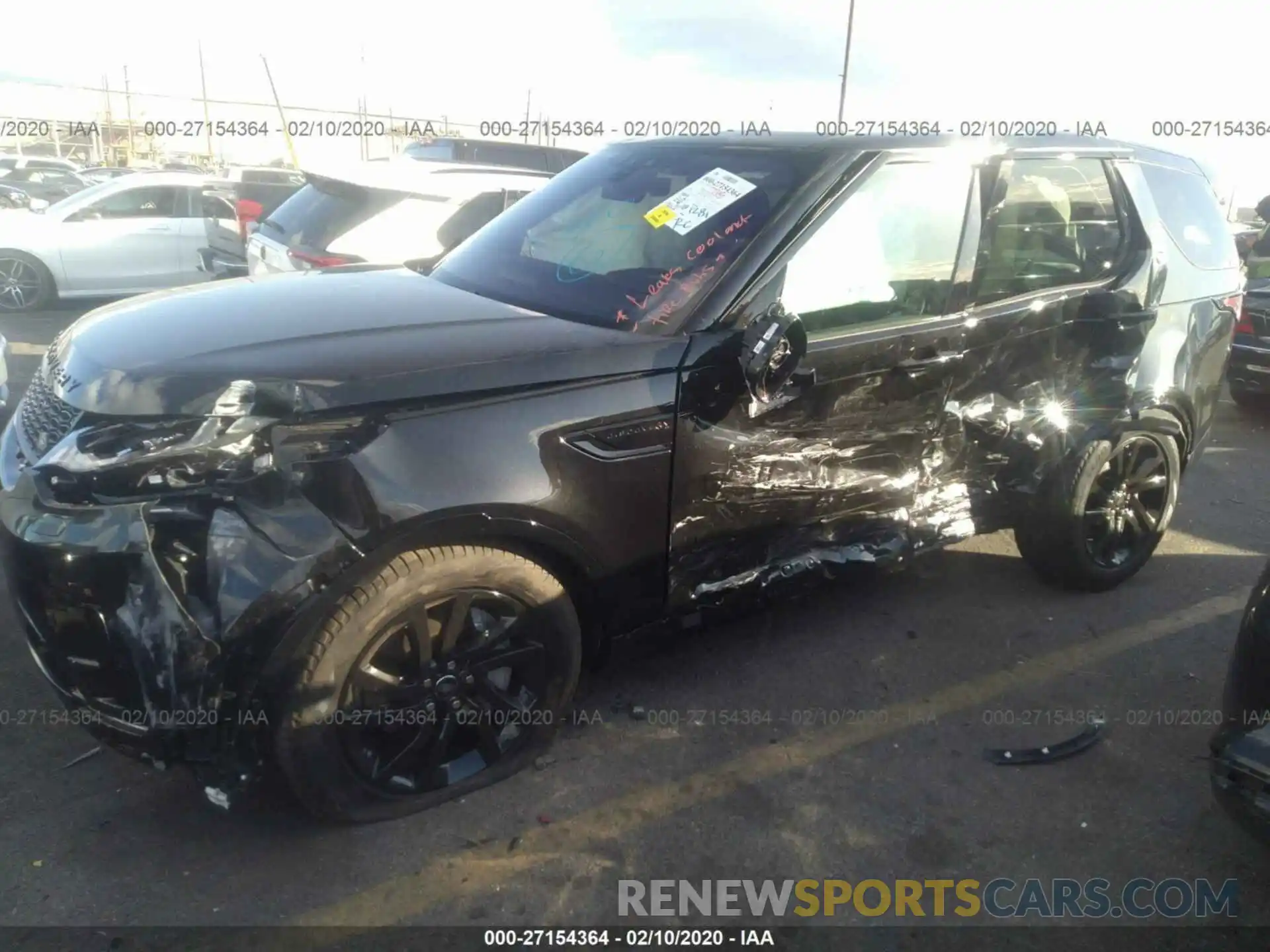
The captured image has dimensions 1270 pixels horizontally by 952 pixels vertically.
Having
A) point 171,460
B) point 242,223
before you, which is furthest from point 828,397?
point 242,223

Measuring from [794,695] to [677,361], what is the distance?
134 centimetres

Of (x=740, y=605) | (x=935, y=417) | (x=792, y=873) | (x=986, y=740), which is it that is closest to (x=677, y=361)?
(x=740, y=605)

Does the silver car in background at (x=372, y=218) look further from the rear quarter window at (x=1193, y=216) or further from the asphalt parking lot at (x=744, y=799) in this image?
the rear quarter window at (x=1193, y=216)

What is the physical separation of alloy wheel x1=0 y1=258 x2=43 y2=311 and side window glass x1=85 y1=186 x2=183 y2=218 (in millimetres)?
838

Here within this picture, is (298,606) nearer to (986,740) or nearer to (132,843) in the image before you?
(132,843)

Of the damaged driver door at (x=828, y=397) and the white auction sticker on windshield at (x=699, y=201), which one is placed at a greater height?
the white auction sticker on windshield at (x=699, y=201)

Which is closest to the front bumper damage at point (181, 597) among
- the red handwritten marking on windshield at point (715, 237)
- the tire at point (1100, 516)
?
the red handwritten marking on windshield at point (715, 237)

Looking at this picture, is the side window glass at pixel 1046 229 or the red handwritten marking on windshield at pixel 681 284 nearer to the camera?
the red handwritten marking on windshield at pixel 681 284

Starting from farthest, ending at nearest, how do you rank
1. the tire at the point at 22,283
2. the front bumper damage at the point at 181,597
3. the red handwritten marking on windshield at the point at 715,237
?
the tire at the point at 22,283 < the red handwritten marking on windshield at the point at 715,237 < the front bumper damage at the point at 181,597

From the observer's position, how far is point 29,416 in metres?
2.62

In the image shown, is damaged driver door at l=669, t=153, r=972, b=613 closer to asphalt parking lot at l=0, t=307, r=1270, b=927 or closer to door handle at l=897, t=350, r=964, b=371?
door handle at l=897, t=350, r=964, b=371

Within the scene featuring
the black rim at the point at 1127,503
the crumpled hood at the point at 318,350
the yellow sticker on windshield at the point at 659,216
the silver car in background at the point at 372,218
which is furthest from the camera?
the silver car in background at the point at 372,218

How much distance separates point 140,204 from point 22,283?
1.38 m

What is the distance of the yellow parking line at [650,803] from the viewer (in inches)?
92.9
